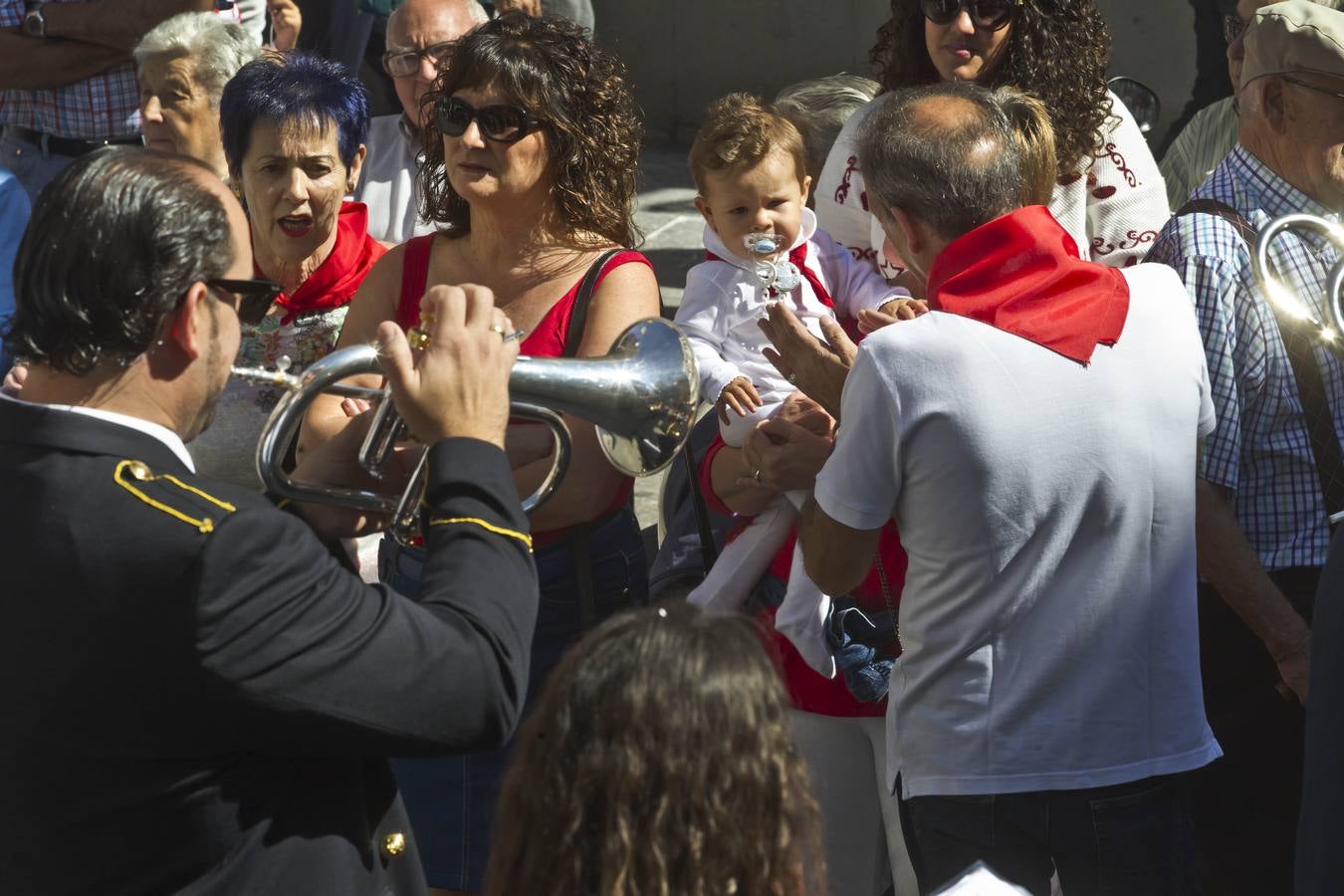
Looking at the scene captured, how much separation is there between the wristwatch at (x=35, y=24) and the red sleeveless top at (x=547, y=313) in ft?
9.55

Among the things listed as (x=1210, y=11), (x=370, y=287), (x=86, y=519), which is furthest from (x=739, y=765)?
(x=1210, y=11)

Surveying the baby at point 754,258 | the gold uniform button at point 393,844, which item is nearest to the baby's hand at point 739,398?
the baby at point 754,258

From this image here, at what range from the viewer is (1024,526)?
7.40 ft

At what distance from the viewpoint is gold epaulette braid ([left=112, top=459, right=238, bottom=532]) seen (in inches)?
67.2

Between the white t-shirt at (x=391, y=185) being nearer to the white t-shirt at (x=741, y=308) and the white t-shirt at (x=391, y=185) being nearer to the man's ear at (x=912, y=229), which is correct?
the white t-shirt at (x=741, y=308)

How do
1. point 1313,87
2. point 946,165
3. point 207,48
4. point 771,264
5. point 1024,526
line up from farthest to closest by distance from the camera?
point 207,48
point 771,264
point 1313,87
point 946,165
point 1024,526

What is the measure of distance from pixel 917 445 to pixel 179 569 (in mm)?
1084

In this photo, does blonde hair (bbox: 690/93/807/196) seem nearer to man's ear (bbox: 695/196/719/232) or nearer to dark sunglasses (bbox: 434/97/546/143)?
man's ear (bbox: 695/196/719/232)

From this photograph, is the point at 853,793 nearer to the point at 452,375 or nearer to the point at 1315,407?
the point at 1315,407

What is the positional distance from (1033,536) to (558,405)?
0.74m

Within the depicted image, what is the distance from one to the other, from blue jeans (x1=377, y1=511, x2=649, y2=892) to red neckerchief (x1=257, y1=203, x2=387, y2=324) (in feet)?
2.65

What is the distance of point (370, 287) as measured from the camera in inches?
123

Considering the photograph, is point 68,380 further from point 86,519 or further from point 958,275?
point 958,275

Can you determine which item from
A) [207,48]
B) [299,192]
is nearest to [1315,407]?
[299,192]
